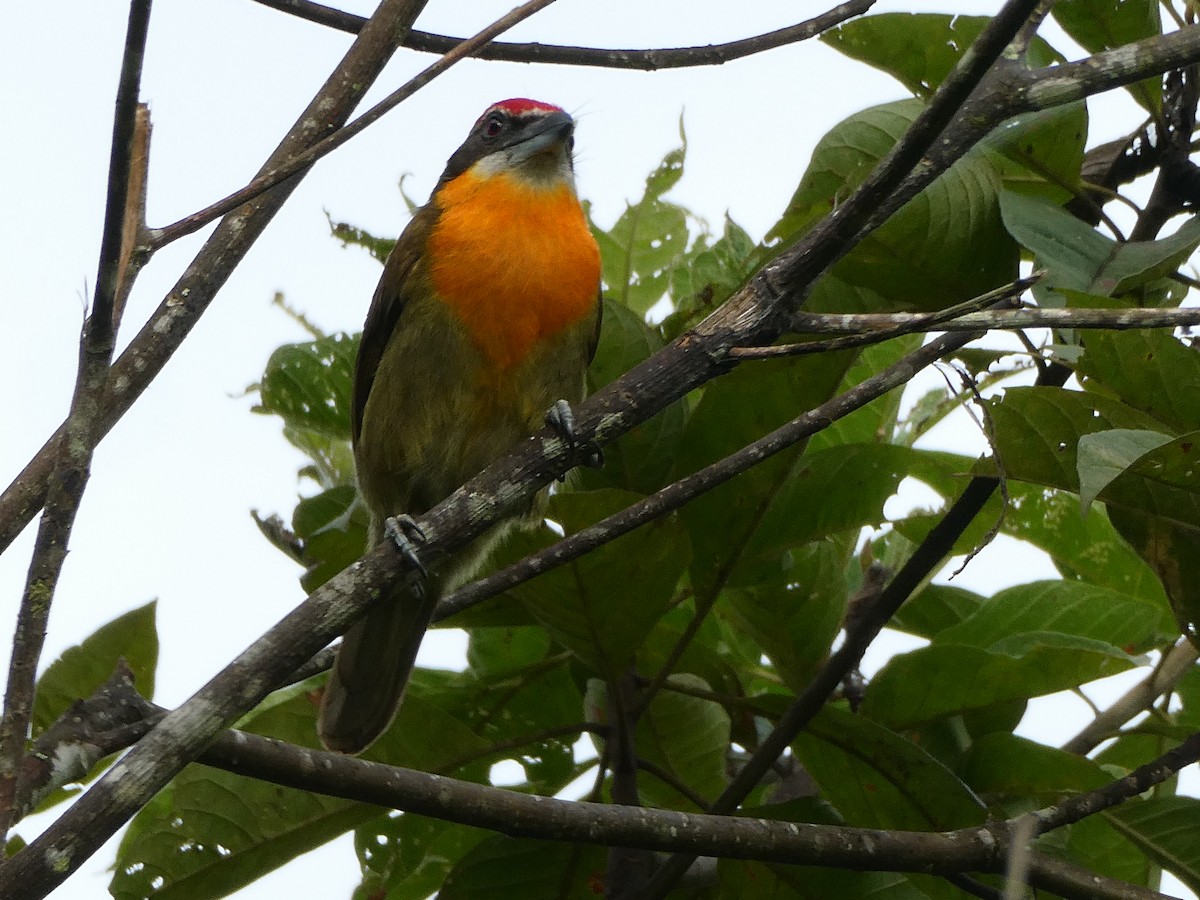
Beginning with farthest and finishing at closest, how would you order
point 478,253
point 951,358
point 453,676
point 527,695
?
point 478,253 → point 453,676 → point 527,695 → point 951,358

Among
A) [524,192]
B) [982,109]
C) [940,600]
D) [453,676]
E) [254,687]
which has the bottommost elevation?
[254,687]

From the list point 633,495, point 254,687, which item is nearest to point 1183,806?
point 633,495

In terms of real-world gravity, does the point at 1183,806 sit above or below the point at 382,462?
below

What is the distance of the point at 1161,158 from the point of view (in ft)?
9.48

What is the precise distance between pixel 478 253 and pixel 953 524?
159cm

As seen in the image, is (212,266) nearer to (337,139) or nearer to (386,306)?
(337,139)

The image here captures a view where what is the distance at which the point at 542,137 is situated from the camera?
4.21 meters

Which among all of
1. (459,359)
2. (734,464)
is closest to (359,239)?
Result: (459,359)

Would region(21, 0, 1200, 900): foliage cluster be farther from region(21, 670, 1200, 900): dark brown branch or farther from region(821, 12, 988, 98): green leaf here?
region(21, 670, 1200, 900): dark brown branch

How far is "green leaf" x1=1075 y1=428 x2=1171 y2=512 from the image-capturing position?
205 centimetres

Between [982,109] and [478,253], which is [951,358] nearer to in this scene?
[982,109]

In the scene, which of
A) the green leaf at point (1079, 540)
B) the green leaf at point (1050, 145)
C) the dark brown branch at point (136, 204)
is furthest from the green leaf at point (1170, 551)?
the dark brown branch at point (136, 204)

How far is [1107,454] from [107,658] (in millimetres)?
1795

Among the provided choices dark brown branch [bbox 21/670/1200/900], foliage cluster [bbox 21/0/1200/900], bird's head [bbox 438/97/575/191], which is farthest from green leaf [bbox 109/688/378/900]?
bird's head [bbox 438/97/575/191]
